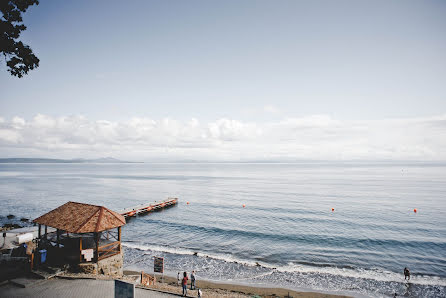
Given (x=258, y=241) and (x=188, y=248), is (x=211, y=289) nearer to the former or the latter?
(x=188, y=248)

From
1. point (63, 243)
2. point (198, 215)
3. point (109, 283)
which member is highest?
point (63, 243)

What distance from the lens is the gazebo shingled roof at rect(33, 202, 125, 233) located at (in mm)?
15109

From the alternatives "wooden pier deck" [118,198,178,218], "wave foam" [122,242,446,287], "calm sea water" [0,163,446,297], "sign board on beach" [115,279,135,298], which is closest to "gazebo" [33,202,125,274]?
"calm sea water" [0,163,446,297]

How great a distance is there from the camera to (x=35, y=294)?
12516mm

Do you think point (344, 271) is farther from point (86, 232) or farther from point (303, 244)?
point (86, 232)

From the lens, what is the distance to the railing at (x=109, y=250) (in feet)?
54.0

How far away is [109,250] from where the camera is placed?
16.9 metres

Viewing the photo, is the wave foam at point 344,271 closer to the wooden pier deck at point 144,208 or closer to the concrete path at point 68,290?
the concrete path at point 68,290

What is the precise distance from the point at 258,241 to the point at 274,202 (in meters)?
→ 24.9

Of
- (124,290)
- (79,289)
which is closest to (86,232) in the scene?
(79,289)

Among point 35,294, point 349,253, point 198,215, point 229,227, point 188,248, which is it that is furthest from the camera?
point 198,215

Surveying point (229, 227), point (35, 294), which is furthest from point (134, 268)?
point (229, 227)

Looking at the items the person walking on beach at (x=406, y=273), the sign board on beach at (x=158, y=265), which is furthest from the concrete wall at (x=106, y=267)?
the person walking on beach at (x=406, y=273)

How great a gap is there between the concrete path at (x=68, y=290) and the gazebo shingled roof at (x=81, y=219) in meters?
2.85
